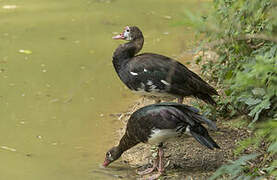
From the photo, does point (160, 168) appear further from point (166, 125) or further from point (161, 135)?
point (166, 125)

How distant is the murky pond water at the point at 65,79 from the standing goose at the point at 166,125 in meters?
0.57

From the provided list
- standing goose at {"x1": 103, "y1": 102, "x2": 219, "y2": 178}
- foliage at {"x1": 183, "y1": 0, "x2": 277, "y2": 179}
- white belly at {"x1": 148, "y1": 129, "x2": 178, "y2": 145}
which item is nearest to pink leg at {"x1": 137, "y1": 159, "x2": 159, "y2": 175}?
standing goose at {"x1": 103, "y1": 102, "x2": 219, "y2": 178}

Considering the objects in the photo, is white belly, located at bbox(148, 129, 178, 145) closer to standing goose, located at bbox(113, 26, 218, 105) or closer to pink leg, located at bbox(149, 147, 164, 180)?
pink leg, located at bbox(149, 147, 164, 180)

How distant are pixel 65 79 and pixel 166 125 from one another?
2.98 meters

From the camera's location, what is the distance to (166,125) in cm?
445

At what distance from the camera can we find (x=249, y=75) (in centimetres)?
245

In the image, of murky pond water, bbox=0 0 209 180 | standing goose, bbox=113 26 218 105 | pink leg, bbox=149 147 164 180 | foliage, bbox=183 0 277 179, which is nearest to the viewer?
foliage, bbox=183 0 277 179

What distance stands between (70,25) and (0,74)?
2074mm

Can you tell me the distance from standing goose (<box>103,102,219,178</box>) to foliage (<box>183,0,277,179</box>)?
0.37m

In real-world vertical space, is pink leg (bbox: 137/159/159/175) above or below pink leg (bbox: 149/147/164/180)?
below

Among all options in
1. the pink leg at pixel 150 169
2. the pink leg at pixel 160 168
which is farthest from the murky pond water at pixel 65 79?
the pink leg at pixel 160 168

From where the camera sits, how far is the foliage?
3029 mm

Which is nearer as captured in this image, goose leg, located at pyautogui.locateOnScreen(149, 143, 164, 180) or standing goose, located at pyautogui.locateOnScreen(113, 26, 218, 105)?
goose leg, located at pyautogui.locateOnScreen(149, 143, 164, 180)

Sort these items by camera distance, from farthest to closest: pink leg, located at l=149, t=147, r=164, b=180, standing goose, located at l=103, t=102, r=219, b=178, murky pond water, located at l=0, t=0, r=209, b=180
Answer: murky pond water, located at l=0, t=0, r=209, b=180, pink leg, located at l=149, t=147, r=164, b=180, standing goose, located at l=103, t=102, r=219, b=178
